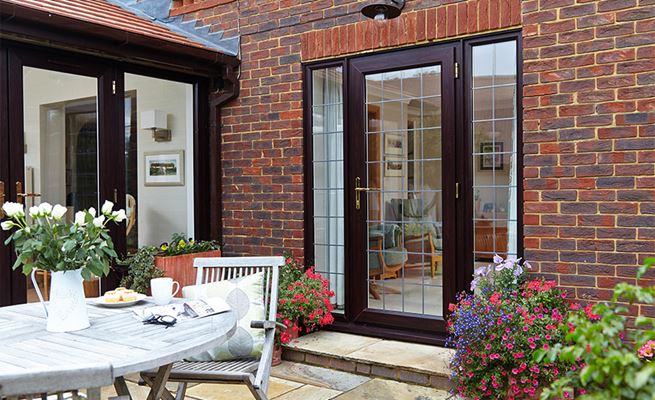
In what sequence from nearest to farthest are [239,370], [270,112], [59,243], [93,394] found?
[93,394]
[59,243]
[239,370]
[270,112]

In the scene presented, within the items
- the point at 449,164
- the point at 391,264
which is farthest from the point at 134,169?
the point at 449,164

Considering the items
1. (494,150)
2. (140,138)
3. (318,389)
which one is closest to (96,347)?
(318,389)

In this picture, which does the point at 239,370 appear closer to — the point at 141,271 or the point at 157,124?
the point at 141,271

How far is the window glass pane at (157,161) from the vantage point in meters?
4.77

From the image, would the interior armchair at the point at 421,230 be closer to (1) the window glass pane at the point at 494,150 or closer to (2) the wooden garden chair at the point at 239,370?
(1) the window glass pane at the point at 494,150

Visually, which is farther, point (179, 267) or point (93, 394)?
point (179, 267)

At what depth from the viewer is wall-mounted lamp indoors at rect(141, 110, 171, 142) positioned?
4.91 m

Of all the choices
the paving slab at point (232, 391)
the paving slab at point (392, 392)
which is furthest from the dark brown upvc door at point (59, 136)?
the paving slab at point (392, 392)

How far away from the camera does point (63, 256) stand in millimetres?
2141

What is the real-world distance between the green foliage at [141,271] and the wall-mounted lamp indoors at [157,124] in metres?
1.02

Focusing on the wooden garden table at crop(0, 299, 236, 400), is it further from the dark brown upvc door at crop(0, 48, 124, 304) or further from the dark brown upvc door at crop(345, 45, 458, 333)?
the dark brown upvc door at crop(345, 45, 458, 333)

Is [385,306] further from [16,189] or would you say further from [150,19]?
[150,19]

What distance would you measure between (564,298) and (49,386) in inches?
113

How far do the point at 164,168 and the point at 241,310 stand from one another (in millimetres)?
2572
